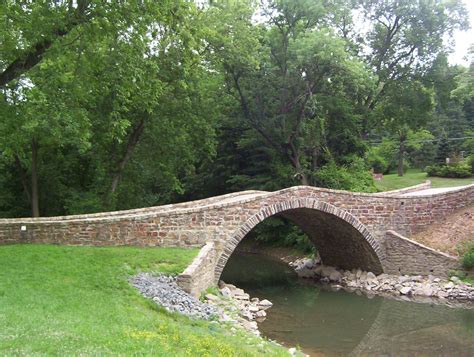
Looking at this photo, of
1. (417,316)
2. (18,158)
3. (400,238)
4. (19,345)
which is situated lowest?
(417,316)

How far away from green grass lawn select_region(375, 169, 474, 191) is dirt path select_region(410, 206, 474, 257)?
12.8 m

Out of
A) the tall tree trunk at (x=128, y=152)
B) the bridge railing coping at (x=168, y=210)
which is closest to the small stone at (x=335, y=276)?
the bridge railing coping at (x=168, y=210)

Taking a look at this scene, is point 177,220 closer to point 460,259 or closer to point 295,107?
point 460,259

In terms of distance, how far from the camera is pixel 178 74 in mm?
21750

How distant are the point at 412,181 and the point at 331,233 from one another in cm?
1850

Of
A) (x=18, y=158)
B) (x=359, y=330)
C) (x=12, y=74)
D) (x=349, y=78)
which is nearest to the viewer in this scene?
(x=12, y=74)

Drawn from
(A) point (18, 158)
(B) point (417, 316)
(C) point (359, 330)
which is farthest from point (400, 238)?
(A) point (18, 158)

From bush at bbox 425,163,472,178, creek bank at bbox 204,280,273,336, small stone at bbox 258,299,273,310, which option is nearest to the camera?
creek bank at bbox 204,280,273,336

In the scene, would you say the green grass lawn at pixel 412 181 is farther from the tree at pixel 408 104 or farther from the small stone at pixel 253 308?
the small stone at pixel 253 308

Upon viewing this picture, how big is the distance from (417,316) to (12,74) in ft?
43.7

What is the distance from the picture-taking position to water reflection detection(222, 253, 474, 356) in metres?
12.2

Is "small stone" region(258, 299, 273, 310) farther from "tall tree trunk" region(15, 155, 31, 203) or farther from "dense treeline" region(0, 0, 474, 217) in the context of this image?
"tall tree trunk" region(15, 155, 31, 203)

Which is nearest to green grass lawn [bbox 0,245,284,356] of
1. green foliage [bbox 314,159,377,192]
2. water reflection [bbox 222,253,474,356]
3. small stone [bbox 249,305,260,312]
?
small stone [bbox 249,305,260,312]

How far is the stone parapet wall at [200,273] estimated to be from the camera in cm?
1225
